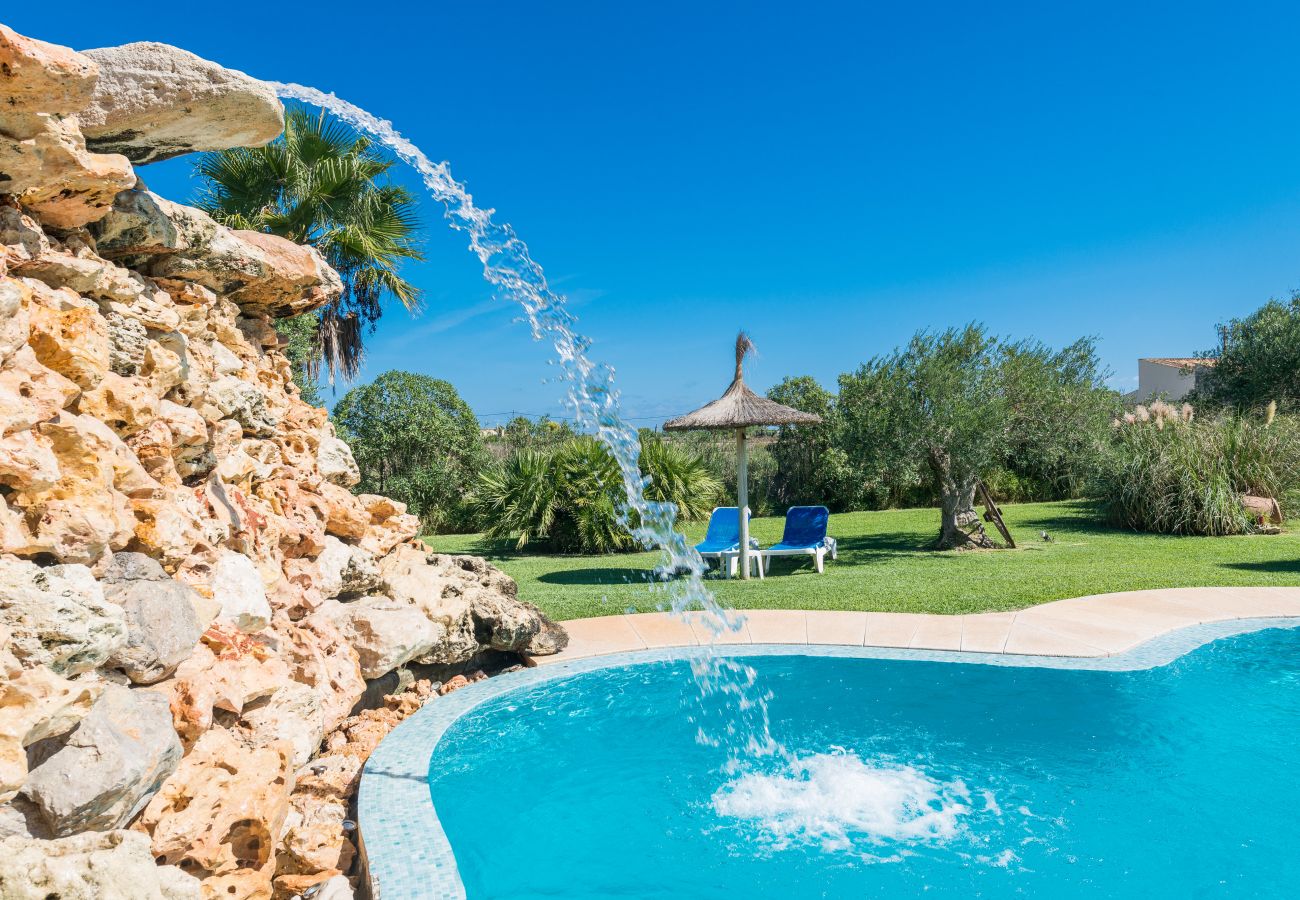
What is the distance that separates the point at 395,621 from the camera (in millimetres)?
6039

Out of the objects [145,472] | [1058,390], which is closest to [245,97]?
[145,472]

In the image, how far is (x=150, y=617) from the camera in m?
3.82

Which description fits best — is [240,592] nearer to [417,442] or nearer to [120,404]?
[120,404]

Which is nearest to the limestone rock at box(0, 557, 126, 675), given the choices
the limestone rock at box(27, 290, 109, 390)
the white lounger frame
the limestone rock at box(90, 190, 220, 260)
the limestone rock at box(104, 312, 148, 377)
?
the limestone rock at box(27, 290, 109, 390)

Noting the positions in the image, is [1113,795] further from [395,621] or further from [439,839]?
[395,621]

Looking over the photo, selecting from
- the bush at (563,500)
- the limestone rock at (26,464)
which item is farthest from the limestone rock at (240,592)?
the bush at (563,500)

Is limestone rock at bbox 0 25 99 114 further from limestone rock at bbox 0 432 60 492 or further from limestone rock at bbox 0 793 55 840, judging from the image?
limestone rock at bbox 0 793 55 840

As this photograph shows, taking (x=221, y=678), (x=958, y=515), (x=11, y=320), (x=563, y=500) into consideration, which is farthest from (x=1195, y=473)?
(x=11, y=320)

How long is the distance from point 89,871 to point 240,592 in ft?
6.73

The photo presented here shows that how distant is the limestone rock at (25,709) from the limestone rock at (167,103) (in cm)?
323

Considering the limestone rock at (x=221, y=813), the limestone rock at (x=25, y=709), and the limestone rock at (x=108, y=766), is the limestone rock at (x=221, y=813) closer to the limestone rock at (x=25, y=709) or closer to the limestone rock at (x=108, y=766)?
the limestone rock at (x=108, y=766)

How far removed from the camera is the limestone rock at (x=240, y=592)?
4.66m

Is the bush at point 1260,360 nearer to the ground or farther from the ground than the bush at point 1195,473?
farther from the ground

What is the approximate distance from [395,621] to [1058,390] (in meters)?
12.2
